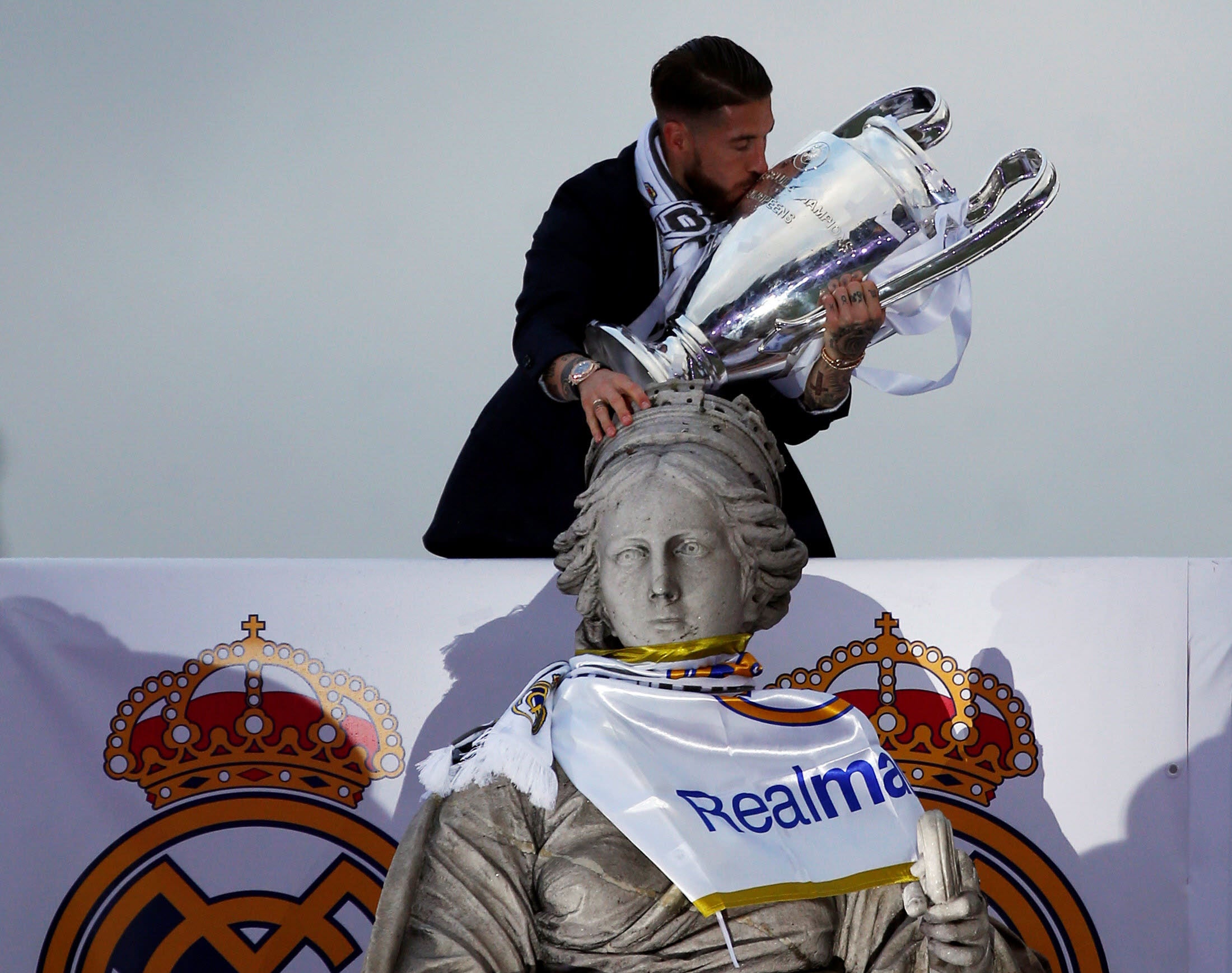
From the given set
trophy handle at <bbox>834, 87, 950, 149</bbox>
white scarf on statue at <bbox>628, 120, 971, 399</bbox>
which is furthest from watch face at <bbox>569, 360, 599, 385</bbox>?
trophy handle at <bbox>834, 87, 950, 149</bbox>

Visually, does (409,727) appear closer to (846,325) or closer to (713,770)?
(713,770)

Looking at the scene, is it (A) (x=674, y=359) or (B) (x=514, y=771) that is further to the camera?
(A) (x=674, y=359)

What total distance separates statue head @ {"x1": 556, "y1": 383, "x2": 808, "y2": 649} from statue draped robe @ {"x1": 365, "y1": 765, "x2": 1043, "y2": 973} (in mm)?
331

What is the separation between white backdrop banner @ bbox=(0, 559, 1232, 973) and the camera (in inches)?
122

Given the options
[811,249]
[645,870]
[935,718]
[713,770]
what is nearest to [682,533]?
[713,770]

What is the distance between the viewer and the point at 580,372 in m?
2.84

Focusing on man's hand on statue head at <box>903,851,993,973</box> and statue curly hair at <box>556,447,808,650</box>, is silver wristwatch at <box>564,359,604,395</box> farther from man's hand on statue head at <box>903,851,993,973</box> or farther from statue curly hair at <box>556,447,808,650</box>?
man's hand on statue head at <box>903,851,993,973</box>

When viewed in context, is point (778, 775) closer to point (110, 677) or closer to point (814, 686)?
point (814, 686)

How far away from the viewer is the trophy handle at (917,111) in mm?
3064

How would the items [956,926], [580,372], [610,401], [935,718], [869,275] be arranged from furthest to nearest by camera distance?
[935,718], [869,275], [580,372], [610,401], [956,926]

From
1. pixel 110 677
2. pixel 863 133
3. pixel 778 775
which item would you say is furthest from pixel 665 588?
pixel 110 677

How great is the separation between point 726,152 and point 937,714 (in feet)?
3.78

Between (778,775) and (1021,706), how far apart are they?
0.99 metres

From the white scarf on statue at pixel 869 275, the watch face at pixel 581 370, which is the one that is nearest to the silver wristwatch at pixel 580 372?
the watch face at pixel 581 370
